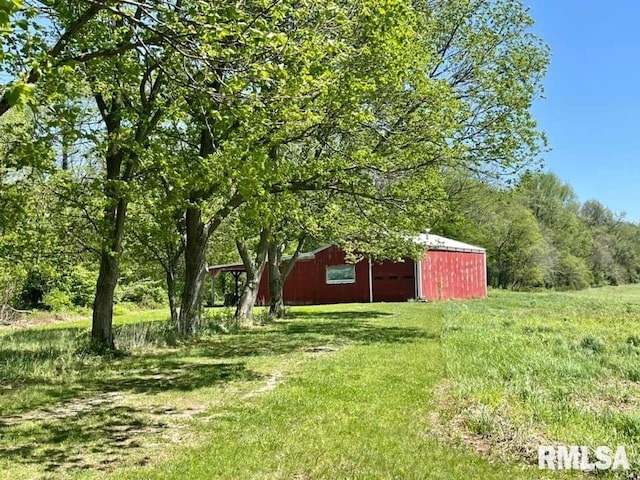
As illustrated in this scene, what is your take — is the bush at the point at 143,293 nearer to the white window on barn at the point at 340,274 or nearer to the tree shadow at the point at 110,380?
the white window on barn at the point at 340,274

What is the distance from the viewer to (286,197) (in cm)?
1059

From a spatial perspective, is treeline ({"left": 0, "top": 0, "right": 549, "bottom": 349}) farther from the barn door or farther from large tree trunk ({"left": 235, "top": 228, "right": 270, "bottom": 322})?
the barn door

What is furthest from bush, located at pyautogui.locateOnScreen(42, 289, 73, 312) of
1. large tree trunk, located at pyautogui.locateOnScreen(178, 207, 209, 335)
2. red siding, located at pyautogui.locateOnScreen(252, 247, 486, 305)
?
A: large tree trunk, located at pyautogui.locateOnScreen(178, 207, 209, 335)

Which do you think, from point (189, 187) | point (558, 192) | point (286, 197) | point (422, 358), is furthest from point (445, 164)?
point (558, 192)

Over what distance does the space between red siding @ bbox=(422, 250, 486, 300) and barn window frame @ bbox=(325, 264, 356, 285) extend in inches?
156

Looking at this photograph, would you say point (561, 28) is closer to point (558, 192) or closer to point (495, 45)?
point (495, 45)

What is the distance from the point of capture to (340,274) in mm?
30234

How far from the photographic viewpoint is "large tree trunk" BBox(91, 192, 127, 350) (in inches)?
409

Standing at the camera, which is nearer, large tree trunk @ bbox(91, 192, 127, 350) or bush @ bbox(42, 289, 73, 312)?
large tree trunk @ bbox(91, 192, 127, 350)

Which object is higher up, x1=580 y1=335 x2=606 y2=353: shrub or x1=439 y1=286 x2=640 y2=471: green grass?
x1=580 y1=335 x2=606 y2=353: shrub

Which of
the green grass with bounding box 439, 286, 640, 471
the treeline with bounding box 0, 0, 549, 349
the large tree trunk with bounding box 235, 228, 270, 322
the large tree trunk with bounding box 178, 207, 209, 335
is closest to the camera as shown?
the green grass with bounding box 439, 286, 640, 471

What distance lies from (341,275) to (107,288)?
66.8 feet

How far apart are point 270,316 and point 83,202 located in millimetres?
9601

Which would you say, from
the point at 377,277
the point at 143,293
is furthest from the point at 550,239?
the point at 143,293
